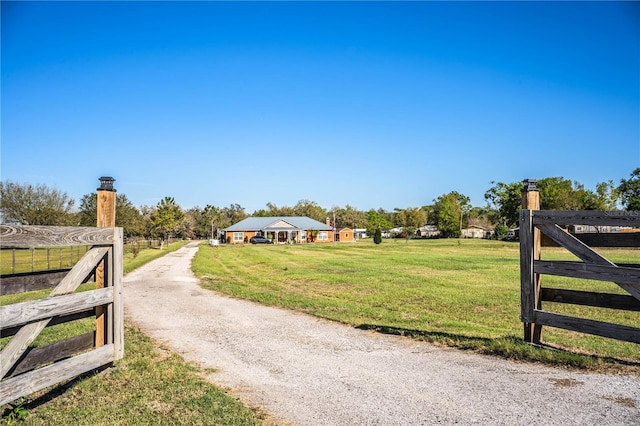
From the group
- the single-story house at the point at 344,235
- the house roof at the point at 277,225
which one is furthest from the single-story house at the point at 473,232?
the house roof at the point at 277,225

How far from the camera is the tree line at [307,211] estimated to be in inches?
1864

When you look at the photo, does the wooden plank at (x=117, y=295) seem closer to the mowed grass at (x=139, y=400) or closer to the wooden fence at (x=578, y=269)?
the mowed grass at (x=139, y=400)

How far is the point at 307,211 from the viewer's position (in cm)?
12462

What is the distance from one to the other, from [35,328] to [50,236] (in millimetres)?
955

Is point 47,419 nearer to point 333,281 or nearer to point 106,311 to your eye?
point 106,311

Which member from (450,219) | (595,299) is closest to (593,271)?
(595,299)

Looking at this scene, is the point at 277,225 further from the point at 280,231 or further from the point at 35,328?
the point at 35,328

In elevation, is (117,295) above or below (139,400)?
above

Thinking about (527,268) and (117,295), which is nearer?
(117,295)

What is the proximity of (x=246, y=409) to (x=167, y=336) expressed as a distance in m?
4.03

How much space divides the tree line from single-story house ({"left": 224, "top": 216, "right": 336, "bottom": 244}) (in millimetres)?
10046

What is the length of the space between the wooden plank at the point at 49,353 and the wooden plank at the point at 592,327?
6.44 meters

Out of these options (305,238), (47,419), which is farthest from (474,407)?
(305,238)

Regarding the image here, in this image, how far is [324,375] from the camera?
5.51 metres
